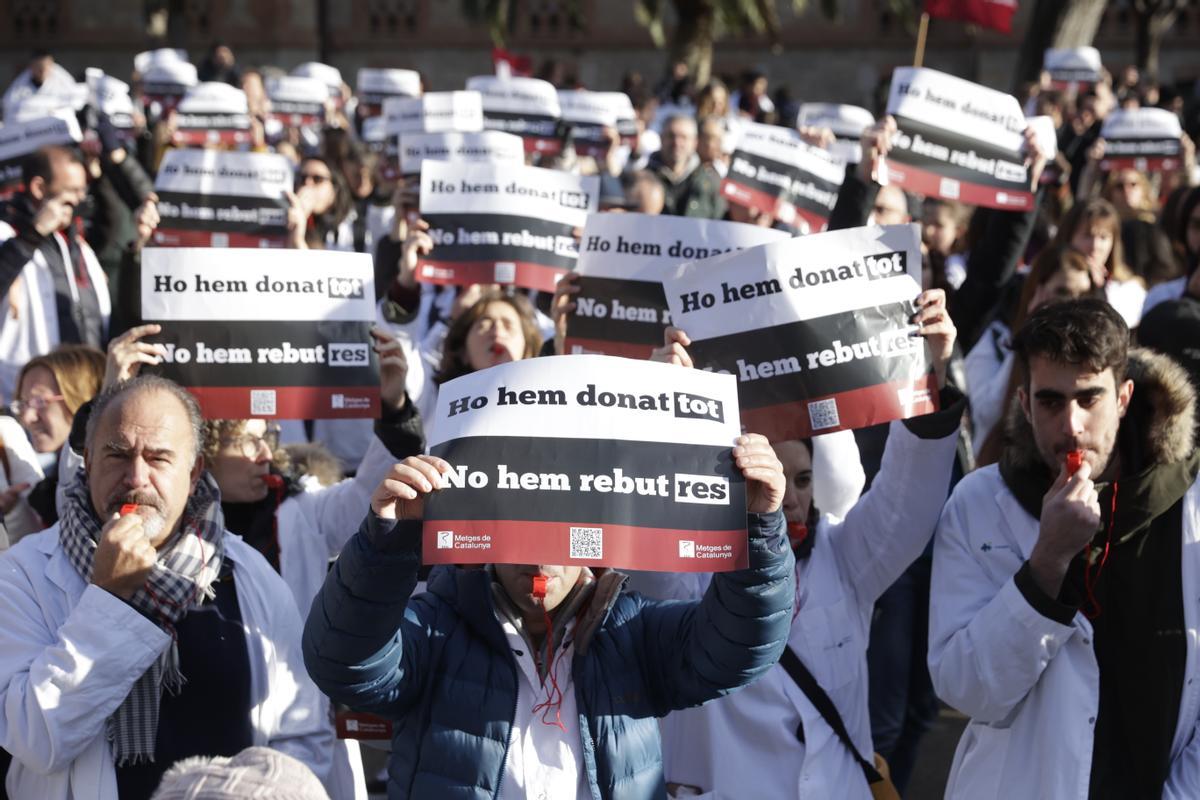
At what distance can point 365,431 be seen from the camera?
6.95m

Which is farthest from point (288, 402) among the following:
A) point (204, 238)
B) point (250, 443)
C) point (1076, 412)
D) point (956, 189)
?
point (204, 238)

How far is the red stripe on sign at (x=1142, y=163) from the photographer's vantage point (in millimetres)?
11047

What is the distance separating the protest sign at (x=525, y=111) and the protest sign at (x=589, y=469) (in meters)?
7.67

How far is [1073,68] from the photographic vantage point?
16.0m

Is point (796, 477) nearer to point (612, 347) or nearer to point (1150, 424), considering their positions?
point (1150, 424)

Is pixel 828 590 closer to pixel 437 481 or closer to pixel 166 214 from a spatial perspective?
pixel 437 481

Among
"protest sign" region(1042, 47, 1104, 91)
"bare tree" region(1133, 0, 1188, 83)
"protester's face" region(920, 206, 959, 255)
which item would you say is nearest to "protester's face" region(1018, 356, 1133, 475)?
"protester's face" region(920, 206, 959, 255)

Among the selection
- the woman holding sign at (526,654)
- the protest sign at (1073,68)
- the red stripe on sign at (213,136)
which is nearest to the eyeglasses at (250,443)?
the woman holding sign at (526,654)

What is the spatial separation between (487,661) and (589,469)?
1.49 ft

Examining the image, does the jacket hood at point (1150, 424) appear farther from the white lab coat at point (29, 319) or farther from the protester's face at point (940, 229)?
the white lab coat at point (29, 319)

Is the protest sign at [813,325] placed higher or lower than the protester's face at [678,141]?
higher

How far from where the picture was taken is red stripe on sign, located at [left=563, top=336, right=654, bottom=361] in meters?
5.37

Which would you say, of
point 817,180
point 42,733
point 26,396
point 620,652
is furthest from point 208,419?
point 817,180

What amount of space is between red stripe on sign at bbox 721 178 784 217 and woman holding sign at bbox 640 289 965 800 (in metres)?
3.76
